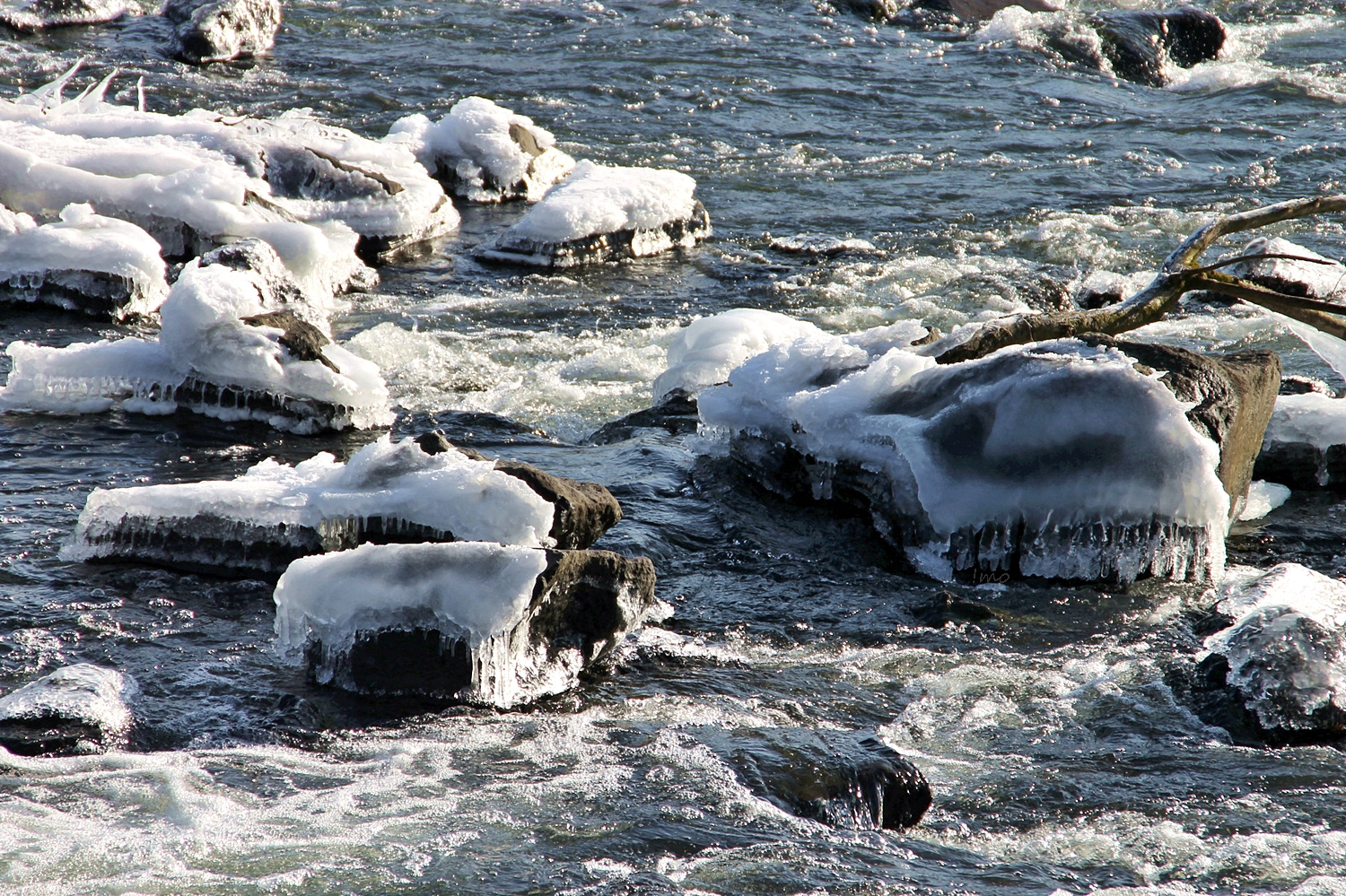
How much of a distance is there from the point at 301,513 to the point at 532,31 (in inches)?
559

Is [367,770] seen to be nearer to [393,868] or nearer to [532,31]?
[393,868]

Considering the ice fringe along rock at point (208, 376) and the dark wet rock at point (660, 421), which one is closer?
the ice fringe along rock at point (208, 376)

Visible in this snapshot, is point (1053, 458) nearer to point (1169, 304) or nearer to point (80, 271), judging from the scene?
point (1169, 304)

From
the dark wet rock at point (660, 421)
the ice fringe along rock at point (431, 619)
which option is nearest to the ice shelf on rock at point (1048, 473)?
the dark wet rock at point (660, 421)

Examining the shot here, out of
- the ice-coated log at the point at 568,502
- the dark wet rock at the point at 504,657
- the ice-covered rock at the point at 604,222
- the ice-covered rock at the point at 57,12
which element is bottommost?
the dark wet rock at the point at 504,657

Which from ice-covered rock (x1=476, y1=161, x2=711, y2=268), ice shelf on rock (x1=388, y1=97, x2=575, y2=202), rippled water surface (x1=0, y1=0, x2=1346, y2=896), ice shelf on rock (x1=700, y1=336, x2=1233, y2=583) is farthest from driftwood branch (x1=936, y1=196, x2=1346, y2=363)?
ice shelf on rock (x1=388, y1=97, x2=575, y2=202)

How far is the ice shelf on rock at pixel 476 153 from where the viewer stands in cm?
1233

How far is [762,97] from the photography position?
1612 centimetres

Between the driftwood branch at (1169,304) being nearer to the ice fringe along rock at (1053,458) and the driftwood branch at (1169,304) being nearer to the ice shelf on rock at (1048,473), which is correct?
the ice fringe along rock at (1053,458)

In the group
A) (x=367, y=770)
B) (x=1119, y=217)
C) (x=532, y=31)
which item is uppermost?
(x=532, y=31)

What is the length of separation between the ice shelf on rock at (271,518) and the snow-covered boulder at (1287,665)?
271 centimetres

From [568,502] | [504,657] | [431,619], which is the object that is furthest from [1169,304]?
[431,619]

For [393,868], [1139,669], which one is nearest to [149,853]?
[393,868]

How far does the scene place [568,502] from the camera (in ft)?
17.8
